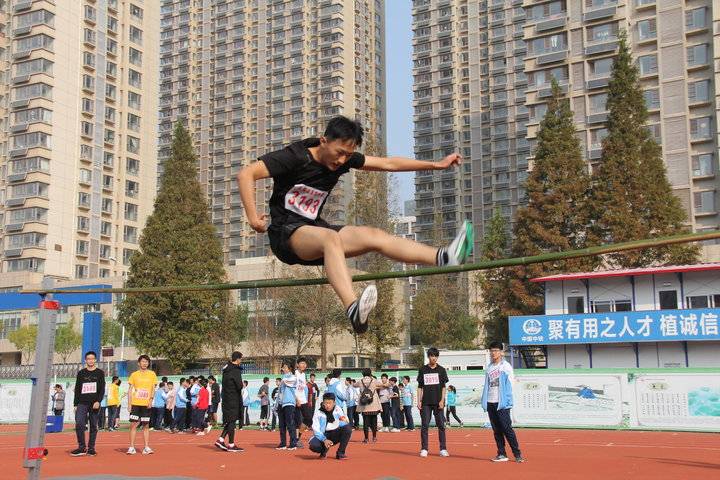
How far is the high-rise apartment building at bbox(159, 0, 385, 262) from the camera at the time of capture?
97812 millimetres

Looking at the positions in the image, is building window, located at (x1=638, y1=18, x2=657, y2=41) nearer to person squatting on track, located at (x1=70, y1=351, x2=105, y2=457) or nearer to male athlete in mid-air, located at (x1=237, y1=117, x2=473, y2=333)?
person squatting on track, located at (x1=70, y1=351, x2=105, y2=457)

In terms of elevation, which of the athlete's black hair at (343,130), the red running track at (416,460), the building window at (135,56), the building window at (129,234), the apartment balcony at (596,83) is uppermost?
the building window at (135,56)

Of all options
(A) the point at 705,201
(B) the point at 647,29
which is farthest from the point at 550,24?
(A) the point at 705,201

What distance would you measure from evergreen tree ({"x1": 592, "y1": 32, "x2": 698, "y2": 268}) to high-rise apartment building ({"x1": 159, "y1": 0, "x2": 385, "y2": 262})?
5265 centimetres

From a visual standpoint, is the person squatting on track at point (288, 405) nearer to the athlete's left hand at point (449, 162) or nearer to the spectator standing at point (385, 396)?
the spectator standing at point (385, 396)

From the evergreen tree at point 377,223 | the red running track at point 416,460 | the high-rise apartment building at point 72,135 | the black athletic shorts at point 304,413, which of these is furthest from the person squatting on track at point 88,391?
the high-rise apartment building at point 72,135

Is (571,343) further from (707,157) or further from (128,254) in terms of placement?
(128,254)

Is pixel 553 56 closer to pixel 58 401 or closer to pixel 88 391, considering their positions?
pixel 58 401

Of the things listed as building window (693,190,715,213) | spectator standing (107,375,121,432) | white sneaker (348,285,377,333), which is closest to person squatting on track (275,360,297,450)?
spectator standing (107,375,121,432)

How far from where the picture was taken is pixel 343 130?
5.48 metres

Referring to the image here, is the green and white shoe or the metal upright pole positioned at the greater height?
the green and white shoe

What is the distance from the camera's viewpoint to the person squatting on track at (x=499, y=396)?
1202 cm

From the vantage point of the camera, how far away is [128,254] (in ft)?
251

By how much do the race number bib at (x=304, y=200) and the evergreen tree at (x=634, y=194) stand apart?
1434 inches
